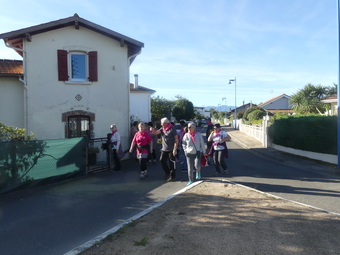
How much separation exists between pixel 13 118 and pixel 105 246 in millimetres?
10165

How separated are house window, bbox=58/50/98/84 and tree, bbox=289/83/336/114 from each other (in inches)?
629

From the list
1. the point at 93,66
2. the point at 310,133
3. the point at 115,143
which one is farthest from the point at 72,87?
the point at 310,133

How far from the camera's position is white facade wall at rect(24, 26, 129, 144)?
11.8 metres

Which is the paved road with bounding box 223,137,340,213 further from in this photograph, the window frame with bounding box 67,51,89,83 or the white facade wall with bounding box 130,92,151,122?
the white facade wall with bounding box 130,92,151,122

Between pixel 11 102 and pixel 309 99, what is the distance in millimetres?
20310

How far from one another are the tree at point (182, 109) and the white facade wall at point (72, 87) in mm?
39345

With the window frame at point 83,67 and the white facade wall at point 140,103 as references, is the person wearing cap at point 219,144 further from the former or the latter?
the white facade wall at point 140,103

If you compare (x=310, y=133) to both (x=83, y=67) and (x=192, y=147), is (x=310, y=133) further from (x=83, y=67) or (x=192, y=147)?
(x=83, y=67)

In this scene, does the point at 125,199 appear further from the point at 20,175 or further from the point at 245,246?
the point at 245,246

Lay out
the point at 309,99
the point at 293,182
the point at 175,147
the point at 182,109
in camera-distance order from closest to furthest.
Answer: the point at 175,147, the point at 293,182, the point at 309,99, the point at 182,109

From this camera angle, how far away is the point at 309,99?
22.9 metres

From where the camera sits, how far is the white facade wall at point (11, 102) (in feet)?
39.9

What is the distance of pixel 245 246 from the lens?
3863mm

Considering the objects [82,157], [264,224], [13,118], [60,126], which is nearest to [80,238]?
[264,224]
